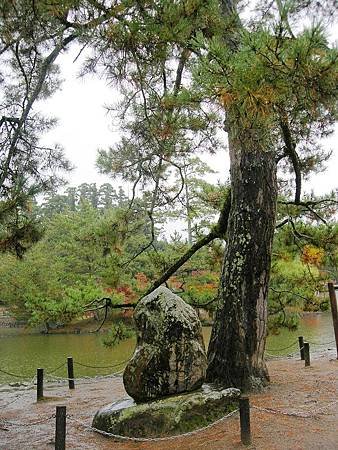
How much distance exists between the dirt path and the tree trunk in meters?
0.38

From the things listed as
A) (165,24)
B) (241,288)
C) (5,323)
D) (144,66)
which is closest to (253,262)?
(241,288)

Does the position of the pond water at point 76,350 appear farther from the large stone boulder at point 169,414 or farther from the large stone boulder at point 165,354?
the large stone boulder at point 169,414

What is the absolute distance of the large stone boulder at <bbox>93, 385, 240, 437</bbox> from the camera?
3.83 m

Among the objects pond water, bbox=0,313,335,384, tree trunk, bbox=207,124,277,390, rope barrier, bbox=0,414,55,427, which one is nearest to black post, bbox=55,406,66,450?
rope barrier, bbox=0,414,55,427

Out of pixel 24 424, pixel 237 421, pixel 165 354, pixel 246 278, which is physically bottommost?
pixel 24 424

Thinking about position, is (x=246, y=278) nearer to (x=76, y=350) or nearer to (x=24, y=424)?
(x=24, y=424)

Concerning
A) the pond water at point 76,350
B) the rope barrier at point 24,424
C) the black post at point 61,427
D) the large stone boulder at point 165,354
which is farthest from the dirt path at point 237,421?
the pond water at point 76,350

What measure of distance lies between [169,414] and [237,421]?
0.59 meters

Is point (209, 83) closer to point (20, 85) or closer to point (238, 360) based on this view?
point (238, 360)

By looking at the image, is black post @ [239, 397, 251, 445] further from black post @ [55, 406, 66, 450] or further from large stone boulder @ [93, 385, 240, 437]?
black post @ [55, 406, 66, 450]

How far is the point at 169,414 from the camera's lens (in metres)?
3.88

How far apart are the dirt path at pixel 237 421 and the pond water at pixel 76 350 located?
274cm

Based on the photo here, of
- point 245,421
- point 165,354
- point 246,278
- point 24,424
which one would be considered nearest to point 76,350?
point 24,424

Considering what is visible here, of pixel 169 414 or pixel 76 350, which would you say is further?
pixel 76 350
